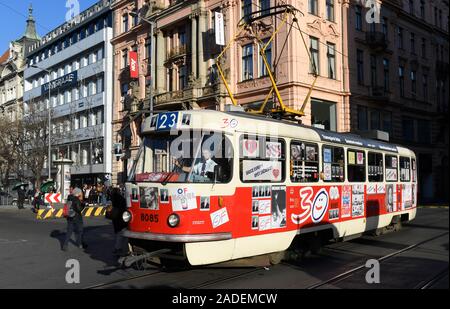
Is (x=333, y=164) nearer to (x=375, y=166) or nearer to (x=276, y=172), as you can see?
(x=276, y=172)

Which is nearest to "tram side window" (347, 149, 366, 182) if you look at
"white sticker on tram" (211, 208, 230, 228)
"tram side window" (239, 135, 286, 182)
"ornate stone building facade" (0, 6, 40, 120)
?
"tram side window" (239, 135, 286, 182)

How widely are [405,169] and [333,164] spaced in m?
5.75

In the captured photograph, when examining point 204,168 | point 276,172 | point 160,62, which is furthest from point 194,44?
point 204,168

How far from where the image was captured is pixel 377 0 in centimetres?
3369

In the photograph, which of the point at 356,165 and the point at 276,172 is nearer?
the point at 276,172

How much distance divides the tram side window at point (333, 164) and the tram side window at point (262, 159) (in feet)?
5.63

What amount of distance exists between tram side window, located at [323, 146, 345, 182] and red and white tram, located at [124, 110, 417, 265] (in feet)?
0.16

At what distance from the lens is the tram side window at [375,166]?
12.5 m

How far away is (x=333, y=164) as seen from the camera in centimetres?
1060

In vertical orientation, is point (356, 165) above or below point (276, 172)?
above

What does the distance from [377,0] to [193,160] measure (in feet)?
101

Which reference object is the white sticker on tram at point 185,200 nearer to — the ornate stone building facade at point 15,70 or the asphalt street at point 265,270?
the asphalt street at point 265,270
